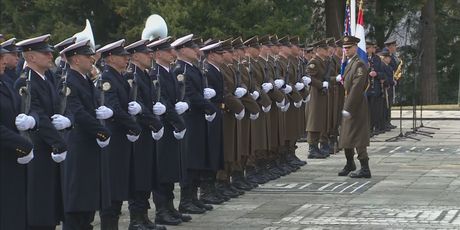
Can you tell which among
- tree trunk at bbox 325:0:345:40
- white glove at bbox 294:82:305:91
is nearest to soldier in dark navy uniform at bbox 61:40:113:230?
white glove at bbox 294:82:305:91

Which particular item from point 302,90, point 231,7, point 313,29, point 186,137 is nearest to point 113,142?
point 186,137

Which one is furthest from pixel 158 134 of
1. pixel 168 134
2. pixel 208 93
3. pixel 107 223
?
pixel 208 93

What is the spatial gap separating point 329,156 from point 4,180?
40.9 feet

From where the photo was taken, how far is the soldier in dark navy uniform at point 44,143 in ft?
30.0

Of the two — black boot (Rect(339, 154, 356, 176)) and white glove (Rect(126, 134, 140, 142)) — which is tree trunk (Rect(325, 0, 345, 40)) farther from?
white glove (Rect(126, 134, 140, 142))

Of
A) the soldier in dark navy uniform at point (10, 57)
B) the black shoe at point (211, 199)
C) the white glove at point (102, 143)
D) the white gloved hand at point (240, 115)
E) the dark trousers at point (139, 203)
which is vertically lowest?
the black shoe at point (211, 199)

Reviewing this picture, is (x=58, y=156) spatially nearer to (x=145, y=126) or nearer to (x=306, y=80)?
(x=145, y=126)

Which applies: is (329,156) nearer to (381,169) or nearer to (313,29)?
(381,169)

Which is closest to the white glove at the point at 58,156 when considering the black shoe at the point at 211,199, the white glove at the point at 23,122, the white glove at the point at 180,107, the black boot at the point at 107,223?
the white glove at the point at 23,122

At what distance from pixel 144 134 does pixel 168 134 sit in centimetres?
76

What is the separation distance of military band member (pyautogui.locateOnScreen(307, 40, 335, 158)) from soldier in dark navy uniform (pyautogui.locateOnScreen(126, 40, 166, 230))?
8.15 metres

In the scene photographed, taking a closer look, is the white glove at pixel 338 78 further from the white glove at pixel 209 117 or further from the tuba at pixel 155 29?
the white glove at pixel 209 117

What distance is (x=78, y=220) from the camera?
10.2 metres

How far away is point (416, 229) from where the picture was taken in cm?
1176
